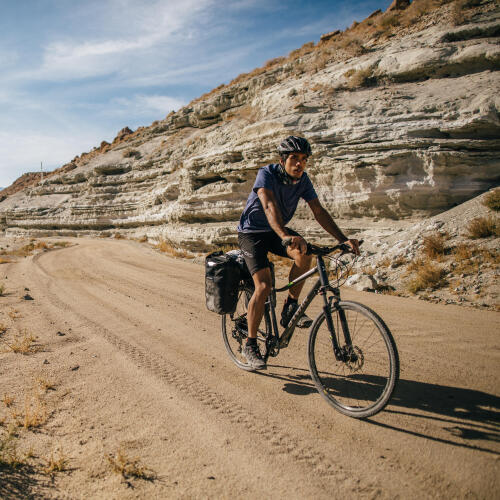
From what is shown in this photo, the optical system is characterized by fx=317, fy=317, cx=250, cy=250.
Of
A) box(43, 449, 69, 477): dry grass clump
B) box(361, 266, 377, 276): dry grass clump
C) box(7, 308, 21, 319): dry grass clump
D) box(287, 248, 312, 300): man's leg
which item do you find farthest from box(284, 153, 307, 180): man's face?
box(361, 266, 377, 276): dry grass clump

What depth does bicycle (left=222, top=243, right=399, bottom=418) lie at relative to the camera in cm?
263

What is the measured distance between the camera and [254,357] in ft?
11.5

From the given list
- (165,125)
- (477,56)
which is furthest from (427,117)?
(165,125)

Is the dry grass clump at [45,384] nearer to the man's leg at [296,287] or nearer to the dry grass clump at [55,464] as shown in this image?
the dry grass clump at [55,464]

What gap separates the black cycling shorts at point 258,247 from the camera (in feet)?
11.2

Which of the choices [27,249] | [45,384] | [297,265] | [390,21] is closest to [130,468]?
[45,384]

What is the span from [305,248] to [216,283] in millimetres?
1239

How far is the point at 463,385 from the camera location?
3174 mm

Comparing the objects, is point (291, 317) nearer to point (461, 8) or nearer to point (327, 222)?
point (327, 222)

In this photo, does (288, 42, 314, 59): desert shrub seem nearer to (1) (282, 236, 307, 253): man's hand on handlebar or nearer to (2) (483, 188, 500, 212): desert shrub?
(2) (483, 188, 500, 212): desert shrub

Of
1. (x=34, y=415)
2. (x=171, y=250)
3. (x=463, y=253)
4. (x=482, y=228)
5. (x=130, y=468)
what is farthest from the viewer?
(x=171, y=250)

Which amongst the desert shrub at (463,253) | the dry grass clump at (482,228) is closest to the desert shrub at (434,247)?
the desert shrub at (463,253)

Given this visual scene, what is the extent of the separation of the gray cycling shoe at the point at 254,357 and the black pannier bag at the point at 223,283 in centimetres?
47

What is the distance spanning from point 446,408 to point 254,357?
1.84 metres
